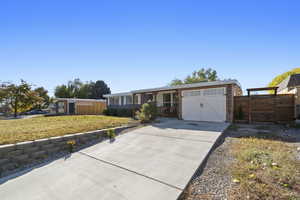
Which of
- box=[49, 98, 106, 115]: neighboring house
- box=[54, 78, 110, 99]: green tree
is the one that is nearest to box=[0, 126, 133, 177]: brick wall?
box=[49, 98, 106, 115]: neighboring house

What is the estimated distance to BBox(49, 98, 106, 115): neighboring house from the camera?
21141mm

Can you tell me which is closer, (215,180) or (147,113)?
(215,180)

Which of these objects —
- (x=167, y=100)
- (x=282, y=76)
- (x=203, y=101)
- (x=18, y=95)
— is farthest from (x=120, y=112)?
(x=282, y=76)

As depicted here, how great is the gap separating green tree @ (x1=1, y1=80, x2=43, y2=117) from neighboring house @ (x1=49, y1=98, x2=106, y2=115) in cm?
419

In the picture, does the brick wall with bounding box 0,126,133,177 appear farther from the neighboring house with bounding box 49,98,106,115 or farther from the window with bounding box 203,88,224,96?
the neighboring house with bounding box 49,98,106,115

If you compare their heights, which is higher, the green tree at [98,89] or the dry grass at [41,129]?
the green tree at [98,89]

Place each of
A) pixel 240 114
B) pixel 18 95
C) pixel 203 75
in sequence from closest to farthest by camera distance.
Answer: pixel 240 114
pixel 18 95
pixel 203 75

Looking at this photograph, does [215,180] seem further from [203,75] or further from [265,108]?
[203,75]

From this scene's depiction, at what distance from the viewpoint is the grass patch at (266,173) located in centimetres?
226

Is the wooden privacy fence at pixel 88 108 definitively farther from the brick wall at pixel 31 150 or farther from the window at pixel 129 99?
the brick wall at pixel 31 150

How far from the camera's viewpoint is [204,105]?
9234 millimetres

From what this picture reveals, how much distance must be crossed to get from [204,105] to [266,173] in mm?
6687

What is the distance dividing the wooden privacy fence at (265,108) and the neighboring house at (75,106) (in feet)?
65.6

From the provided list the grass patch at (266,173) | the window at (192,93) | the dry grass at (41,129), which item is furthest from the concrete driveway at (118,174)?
the window at (192,93)
